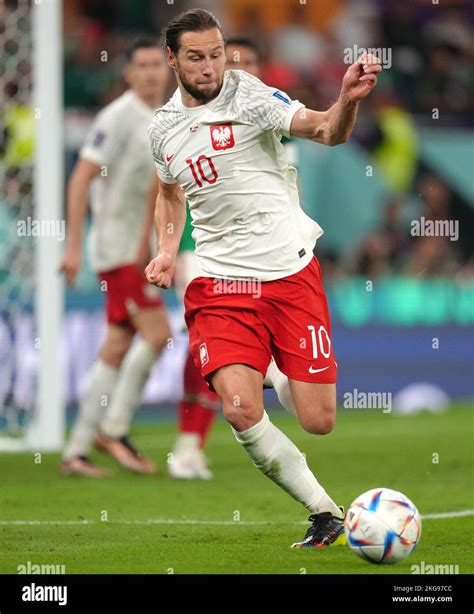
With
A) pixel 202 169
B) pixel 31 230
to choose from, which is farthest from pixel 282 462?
pixel 31 230

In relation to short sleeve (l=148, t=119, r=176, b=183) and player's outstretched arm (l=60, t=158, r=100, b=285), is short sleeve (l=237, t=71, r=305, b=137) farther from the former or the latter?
player's outstretched arm (l=60, t=158, r=100, b=285)

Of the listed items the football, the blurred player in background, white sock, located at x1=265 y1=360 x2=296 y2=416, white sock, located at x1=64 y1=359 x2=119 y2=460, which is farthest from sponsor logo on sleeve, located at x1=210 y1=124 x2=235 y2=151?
white sock, located at x1=64 y1=359 x2=119 y2=460

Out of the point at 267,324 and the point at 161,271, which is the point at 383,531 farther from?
→ the point at 161,271

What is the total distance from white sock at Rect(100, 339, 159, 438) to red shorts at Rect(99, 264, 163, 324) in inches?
9.8

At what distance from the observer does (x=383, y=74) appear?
17250 mm

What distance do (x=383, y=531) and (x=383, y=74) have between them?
497 inches

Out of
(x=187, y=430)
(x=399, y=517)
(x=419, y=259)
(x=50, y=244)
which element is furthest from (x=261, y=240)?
(x=419, y=259)

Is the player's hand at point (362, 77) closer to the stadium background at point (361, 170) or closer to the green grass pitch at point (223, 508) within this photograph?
the green grass pitch at point (223, 508)

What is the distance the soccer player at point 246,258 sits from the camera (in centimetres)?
569

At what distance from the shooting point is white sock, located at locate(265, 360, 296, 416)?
20.2 ft

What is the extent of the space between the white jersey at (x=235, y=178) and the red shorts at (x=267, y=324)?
0.07 metres

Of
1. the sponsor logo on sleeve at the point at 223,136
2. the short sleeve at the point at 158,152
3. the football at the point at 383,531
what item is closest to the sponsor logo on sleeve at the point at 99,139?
the short sleeve at the point at 158,152
